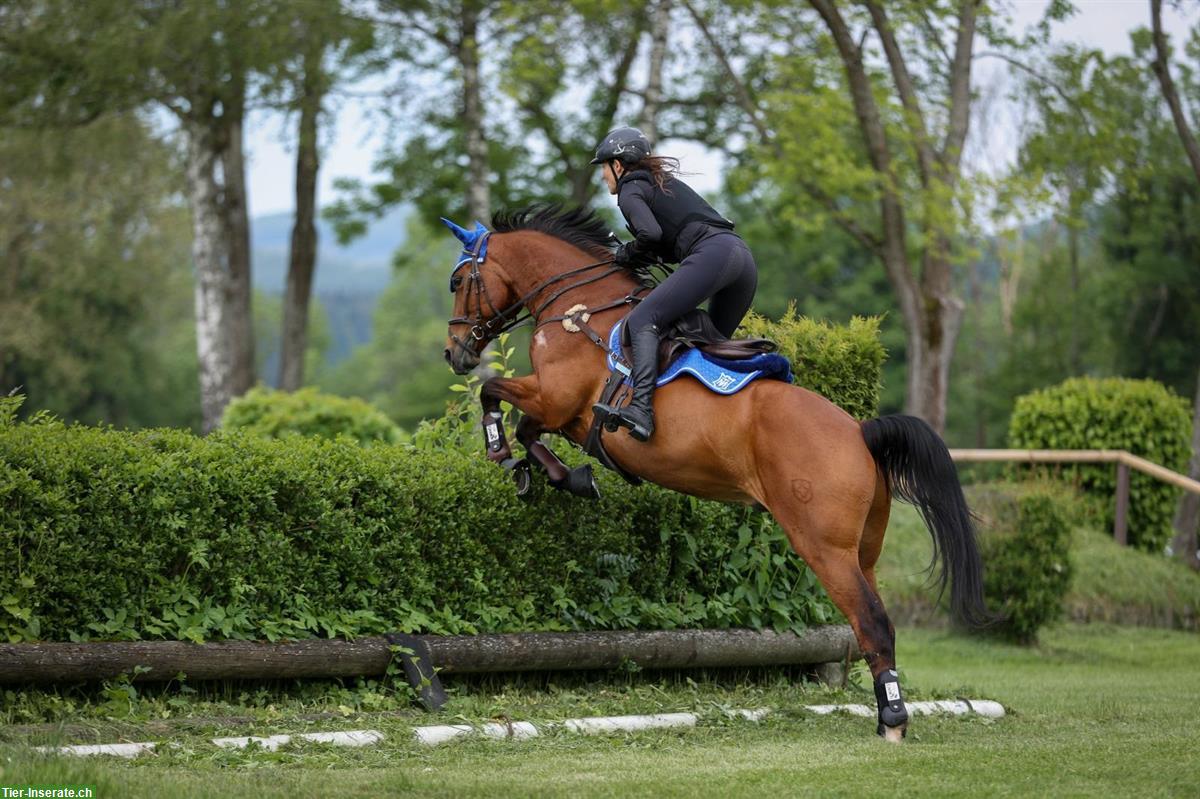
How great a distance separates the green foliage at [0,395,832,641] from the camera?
272 inches

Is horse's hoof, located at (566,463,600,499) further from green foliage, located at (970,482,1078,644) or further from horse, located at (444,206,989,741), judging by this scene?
green foliage, located at (970,482,1078,644)

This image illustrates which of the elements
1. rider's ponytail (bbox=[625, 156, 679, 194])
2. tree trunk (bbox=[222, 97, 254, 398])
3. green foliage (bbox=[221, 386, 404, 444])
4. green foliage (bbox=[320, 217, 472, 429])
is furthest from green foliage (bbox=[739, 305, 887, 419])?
green foliage (bbox=[320, 217, 472, 429])

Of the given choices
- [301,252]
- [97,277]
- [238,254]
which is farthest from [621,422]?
[97,277]

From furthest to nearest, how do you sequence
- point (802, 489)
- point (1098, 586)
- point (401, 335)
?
point (401, 335) < point (1098, 586) < point (802, 489)

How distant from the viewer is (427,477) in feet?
26.9

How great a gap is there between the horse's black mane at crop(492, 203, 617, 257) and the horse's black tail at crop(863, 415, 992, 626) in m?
2.38

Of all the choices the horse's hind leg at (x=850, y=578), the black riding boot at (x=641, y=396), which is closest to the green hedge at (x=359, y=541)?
the black riding boot at (x=641, y=396)

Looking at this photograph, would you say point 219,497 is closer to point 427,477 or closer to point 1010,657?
point 427,477

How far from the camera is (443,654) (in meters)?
7.96

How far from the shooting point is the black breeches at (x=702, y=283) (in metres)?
7.72

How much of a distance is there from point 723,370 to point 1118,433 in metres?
12.9

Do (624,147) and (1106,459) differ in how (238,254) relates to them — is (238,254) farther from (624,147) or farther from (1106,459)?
(624,147)

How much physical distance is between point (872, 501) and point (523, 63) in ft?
60.3

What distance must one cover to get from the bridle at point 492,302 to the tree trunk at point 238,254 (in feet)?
60.7
